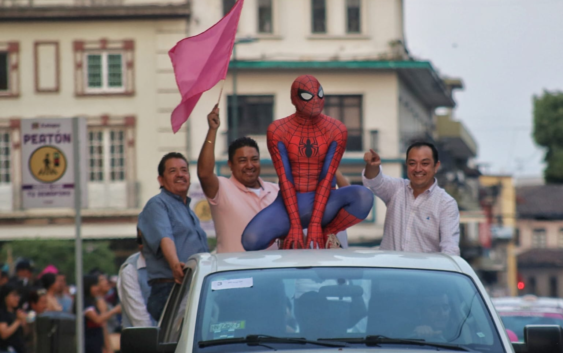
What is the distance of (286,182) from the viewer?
22.1 ft

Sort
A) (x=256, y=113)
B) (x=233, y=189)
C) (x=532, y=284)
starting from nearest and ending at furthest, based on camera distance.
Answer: (x=233, y=189)
(x=256, y=113)
(x=532, y=284)

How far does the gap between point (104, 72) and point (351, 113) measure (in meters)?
9.26

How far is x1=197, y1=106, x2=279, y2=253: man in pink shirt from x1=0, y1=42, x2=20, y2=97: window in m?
34.4

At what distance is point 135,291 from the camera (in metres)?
8.27

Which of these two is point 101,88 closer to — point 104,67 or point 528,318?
point 104,67

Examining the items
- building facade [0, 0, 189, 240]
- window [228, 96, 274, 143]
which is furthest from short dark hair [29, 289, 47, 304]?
window [228, 96, 274, 143]

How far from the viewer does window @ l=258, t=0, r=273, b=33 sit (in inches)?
1644

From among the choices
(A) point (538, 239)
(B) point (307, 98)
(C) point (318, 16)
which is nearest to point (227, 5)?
(C) point (318, 16)

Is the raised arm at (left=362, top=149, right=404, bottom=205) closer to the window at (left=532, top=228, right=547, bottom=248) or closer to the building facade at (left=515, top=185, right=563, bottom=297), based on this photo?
the building facade at (left=515, top=185, right=563, bottom=297)

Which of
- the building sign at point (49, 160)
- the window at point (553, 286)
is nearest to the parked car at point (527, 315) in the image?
the building sign at point (49, 160)

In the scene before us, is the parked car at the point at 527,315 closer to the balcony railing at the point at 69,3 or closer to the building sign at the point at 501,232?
the balcony railing at the point at 69,3

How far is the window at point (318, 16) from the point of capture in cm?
A: 4206

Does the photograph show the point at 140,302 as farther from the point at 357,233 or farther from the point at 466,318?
the point at 357,233

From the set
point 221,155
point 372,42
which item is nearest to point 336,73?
point 372,42
